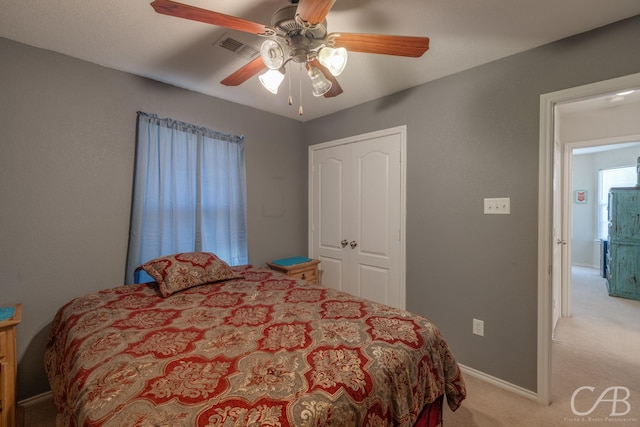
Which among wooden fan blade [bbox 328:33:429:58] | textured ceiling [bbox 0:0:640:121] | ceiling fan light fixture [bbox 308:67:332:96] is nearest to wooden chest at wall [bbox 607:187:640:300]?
textured ceiling [bbox 0:0:640:121]

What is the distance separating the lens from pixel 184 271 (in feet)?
6.55

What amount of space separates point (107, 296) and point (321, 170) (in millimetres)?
2347

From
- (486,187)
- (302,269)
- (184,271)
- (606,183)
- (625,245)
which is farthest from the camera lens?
(606,183)

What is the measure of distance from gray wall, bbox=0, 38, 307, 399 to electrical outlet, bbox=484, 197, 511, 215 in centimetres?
274

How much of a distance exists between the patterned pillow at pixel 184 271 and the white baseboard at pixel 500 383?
80.2 inches

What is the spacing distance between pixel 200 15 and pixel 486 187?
2139mm

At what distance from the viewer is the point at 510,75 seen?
1975 mm

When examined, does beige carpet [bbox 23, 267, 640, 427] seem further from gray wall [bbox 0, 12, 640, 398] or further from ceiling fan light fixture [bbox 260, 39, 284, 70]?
ceiling fan light fixture [bbox 260, 39, 284, 70]

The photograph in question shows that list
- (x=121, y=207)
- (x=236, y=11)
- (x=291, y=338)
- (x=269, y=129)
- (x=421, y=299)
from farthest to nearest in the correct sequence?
1. (x=269, y=129)
2. (x=421, y=299)
3. (x=121, y=207)
4. (x=236, y=11)
5. (x=291, y=338)

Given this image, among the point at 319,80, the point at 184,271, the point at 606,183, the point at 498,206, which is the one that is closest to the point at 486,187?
the point at 498,206

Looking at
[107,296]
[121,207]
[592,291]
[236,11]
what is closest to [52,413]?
[107,296]

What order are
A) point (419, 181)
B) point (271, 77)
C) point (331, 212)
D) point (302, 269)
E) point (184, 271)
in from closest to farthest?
point (271, 77) → point (184, 271) → point (419, 181) → point (302, 269) → point (331, 212)

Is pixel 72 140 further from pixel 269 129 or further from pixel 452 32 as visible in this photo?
pixel 452 32

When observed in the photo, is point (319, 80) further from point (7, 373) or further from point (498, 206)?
point (7, 373)
